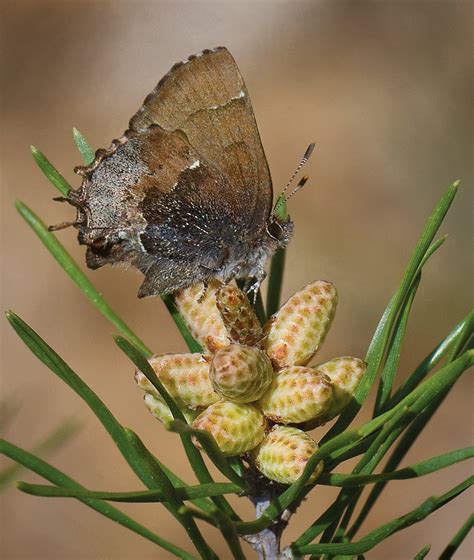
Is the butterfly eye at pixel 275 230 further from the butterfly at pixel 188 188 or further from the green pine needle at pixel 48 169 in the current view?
the green pine needle at pixel 48 169

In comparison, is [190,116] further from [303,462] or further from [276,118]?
[276,118]

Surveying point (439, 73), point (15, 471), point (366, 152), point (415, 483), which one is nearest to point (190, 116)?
point (15, 471)

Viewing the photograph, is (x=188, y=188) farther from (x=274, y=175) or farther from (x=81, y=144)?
(x=274, y=175)

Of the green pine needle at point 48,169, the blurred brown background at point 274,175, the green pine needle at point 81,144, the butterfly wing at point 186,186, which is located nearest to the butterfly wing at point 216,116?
the butterfly wing at point 186,186

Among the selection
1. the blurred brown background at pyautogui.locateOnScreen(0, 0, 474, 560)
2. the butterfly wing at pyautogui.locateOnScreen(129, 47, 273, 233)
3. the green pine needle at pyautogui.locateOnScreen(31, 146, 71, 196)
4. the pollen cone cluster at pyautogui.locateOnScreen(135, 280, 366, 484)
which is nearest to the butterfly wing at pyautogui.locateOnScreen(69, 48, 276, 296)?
the butterfly wing at pyautogui.locateOnScreen(129, 47, 273, 233)

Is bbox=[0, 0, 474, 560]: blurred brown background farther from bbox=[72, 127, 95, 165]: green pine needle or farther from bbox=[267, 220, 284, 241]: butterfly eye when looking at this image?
bbox=[72, 127, 95, 165]: green pine needle

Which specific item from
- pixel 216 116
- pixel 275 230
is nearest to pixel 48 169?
pixel 216 116
